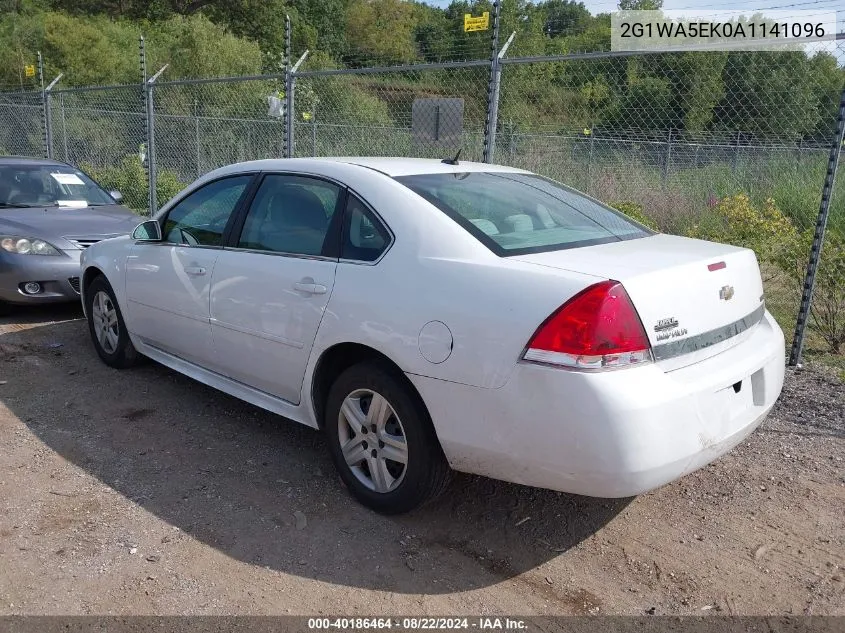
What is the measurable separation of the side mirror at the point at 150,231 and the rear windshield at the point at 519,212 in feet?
6.33

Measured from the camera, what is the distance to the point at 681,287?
281 centimetres

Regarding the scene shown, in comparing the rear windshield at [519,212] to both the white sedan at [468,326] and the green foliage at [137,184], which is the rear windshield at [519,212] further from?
the green foliage at [137,184]

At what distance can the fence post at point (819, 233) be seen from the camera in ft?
15.9

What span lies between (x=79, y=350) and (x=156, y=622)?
3.67 metres

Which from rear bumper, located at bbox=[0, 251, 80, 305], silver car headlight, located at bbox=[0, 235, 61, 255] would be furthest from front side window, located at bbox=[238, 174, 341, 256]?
silver car headlight, located at bbox=[0, 235, 61, 255]

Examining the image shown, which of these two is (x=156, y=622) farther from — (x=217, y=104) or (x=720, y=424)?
(x=217, y=104)

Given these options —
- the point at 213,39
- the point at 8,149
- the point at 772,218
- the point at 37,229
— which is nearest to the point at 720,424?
the point at 772,218

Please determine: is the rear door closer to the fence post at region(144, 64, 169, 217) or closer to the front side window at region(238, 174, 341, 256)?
the front side window at region(238, 174, 341, 256)

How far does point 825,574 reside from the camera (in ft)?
9.74

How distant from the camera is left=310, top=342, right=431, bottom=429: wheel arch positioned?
313 cm

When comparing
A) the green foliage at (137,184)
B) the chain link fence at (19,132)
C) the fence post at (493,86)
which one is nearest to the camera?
the fence post at (493,86)

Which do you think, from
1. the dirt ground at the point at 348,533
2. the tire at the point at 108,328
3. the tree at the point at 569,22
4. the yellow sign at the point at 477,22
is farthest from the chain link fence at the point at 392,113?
the dirt ground at the point at 348,533

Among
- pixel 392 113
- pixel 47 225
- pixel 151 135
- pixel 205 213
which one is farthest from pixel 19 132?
pixel 205 213

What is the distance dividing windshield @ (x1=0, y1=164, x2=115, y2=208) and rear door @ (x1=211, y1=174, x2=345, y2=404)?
4.49 m
